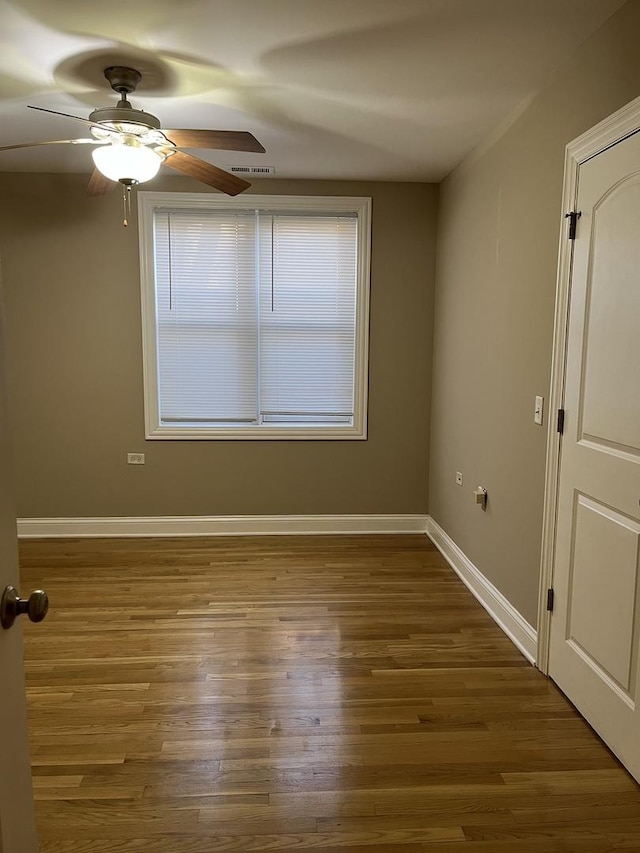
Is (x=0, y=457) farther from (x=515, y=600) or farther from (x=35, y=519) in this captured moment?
(x=35, y=519)

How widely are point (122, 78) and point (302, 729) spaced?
2904 millimetres

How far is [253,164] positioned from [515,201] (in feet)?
6.14

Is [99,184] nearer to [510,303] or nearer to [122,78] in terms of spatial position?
[122,78]

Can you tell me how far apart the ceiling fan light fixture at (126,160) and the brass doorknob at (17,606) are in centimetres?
205

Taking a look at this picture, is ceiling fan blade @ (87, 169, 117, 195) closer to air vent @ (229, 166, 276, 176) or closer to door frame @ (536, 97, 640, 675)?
air vent @ (229, 166, 276, 176)

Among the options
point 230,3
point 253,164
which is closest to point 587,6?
point 230,3

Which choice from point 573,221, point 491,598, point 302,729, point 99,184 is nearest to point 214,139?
point 99,184

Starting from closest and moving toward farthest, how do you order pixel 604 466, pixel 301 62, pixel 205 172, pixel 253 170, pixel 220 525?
pixel 604 466, pixel 301 62, pixel 205 172, pixel 253 170, pixel 220 525

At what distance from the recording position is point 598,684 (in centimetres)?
215

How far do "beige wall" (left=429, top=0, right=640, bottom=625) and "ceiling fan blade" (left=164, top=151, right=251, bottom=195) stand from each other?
1.41 metres

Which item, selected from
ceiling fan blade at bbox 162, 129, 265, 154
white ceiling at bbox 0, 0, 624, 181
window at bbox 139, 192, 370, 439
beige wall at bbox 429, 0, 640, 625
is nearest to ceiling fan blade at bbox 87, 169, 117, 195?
white ceiling at bbox 0, 0, 624, 181

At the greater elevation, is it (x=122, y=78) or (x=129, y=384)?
(x=122, y=78)

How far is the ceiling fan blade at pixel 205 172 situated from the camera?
271cm

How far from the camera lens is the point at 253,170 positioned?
13.1 ft
